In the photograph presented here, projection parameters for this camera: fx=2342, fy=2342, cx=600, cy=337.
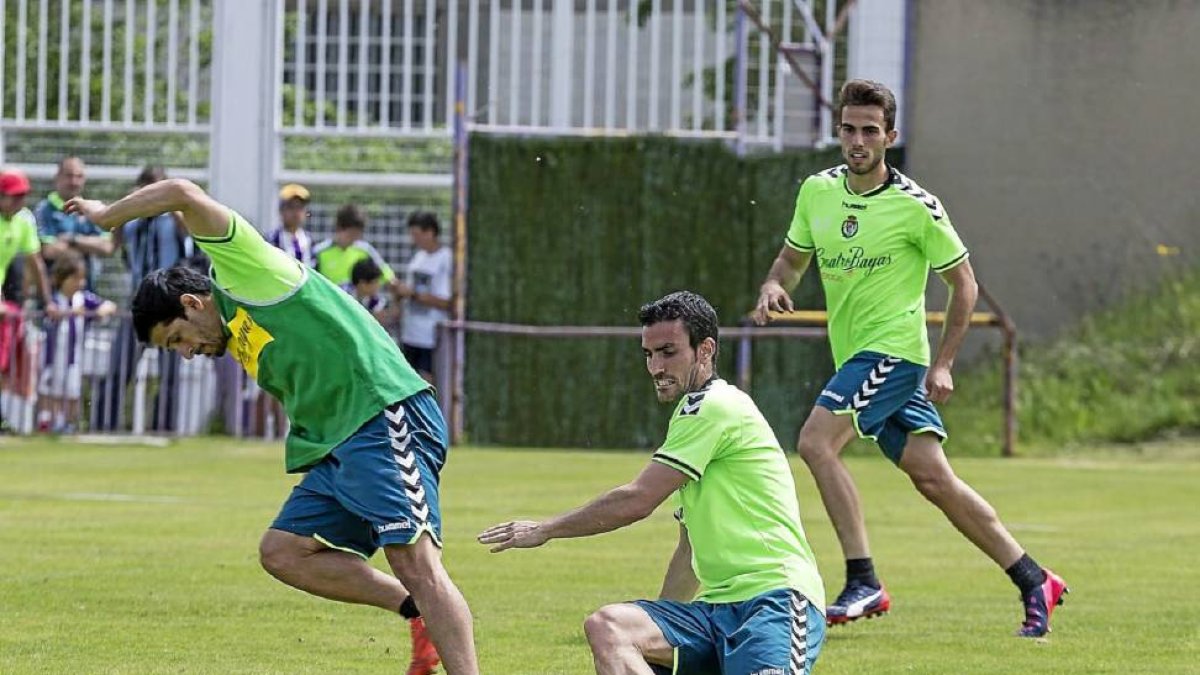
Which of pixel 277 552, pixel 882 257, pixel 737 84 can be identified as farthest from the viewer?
pixel 737 84

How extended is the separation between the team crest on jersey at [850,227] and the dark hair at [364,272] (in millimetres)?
10736

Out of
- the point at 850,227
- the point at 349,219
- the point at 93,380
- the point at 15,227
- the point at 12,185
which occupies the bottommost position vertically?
the point at 93,380

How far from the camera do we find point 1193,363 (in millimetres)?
23750

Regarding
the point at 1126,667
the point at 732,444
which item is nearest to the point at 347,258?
the point at 1126,667

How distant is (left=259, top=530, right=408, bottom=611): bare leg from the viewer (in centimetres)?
773

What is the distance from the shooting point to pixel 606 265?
73.8ft

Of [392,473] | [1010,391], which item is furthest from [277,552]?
[1010,391]

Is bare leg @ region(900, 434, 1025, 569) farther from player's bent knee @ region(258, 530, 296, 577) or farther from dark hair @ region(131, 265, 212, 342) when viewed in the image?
dark hair @ region(131, 265, 212, 342)

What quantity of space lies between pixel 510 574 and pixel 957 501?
286 cm

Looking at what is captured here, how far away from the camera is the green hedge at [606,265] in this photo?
874 inches

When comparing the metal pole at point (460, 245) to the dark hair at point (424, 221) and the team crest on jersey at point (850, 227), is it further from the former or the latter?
the team crest on jersey at point (850, 227)

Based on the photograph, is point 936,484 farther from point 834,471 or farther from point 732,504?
point 732,504

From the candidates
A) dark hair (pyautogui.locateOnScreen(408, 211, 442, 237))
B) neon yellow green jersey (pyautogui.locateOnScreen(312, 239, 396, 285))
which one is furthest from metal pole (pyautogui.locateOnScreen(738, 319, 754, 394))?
neon yellow green jersey (pyautogui.locateOnScreen(312, 239, 396, 285))

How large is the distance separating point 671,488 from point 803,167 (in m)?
16.1
